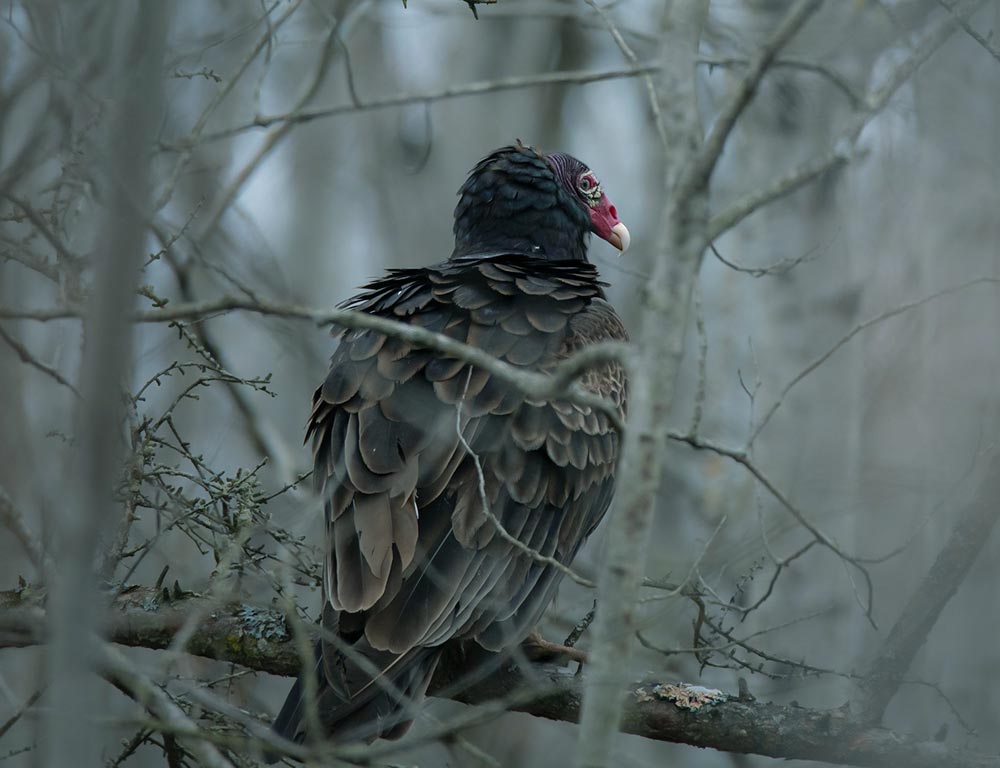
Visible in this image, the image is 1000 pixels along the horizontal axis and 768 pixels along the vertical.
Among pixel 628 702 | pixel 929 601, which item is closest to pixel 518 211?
pixel 628 702

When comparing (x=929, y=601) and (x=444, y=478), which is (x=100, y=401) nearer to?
(x=444, y=478)

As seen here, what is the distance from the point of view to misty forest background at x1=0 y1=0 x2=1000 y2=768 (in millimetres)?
3322

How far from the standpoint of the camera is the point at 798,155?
24.8 ft

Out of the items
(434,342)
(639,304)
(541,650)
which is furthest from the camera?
(639,304)

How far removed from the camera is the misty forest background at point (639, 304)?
332 centimetres

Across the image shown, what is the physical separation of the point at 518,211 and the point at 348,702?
2.46 m

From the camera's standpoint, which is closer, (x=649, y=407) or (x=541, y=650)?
(x=649, y=407)

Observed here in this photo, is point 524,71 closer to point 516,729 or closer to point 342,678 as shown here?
point 516,729

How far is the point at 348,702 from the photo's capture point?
3254mm

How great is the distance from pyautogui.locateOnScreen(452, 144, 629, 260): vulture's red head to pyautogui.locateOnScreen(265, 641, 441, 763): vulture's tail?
2.11 m

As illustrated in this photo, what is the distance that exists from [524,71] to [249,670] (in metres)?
7.66

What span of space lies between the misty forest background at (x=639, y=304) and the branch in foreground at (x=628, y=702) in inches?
5.9

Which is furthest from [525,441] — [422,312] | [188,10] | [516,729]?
[516,729]

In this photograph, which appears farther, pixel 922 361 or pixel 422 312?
pixel 922 361
